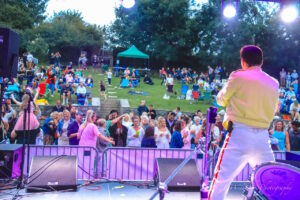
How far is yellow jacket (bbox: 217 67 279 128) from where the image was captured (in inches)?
134

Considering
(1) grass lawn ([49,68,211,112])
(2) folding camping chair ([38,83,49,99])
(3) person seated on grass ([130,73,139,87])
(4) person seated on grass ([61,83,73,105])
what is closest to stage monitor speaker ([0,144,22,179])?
A: (4) person seated on grass ([61,83,73,105])

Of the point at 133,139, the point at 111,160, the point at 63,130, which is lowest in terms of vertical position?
the point at 111,160

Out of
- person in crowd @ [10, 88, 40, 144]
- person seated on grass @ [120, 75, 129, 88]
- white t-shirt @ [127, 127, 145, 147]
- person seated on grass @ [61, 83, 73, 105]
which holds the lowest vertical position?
white t-shirt @ [127, 127, 145, 147]

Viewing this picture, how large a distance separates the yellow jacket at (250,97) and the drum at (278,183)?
1.65 ft

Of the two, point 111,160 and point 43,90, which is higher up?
point 43,90

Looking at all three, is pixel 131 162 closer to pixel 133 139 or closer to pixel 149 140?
pixel 149 140

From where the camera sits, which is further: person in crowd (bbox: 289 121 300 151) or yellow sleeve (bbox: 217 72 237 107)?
person in crowd (bbox: 289 121 300 151)

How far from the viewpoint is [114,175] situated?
649 centimetres

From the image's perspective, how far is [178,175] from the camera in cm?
587

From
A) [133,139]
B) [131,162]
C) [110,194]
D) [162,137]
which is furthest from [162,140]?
[110,194]

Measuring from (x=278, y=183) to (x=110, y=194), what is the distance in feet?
10.4

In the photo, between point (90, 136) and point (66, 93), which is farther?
point (66, 93)

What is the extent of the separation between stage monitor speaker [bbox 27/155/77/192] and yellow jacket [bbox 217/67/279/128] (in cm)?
317

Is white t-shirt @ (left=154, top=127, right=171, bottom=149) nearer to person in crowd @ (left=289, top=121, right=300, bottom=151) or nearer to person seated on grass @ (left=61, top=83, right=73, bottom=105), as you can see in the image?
person in crowd @ (left=289, top=121, right=300, bottom=151)
